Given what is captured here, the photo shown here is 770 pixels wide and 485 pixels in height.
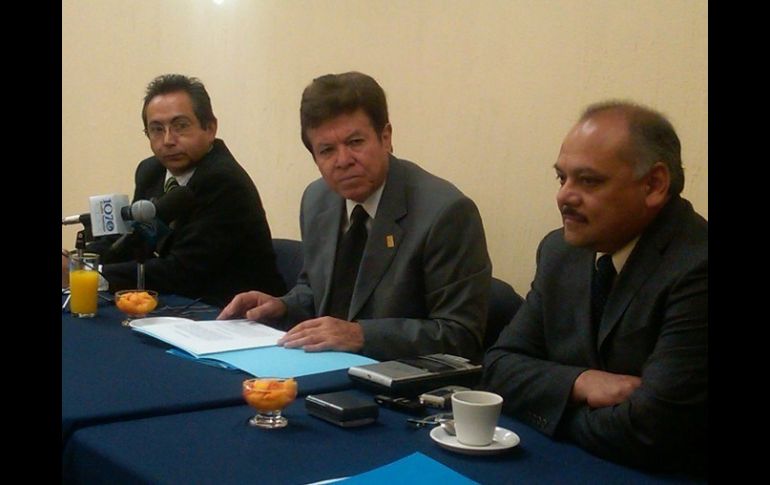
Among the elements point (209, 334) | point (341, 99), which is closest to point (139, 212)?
point (209, 334)

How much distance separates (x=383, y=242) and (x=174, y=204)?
86 cm

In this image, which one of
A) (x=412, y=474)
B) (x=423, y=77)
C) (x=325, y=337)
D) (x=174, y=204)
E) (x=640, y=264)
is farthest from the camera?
(x=423, y=77)

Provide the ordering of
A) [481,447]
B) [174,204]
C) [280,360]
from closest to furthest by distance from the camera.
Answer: [481,447]
[280,360]
[174,204]

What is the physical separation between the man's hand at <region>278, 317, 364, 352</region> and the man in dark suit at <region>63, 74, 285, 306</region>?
0.85 m

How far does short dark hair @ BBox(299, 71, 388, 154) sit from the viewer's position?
7.11 feet

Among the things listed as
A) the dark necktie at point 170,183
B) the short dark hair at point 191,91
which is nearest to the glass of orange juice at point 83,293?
the dark necktie at point 170,183

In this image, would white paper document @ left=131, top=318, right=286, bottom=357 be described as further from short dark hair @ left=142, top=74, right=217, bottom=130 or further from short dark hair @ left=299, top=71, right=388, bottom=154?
short dark hair @ left=142, top=74, right=217, bottom=130

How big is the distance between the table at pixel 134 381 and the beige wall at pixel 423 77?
723 mm

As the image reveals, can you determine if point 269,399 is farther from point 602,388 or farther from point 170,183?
point 170,183

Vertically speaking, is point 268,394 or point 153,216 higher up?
point 153,216

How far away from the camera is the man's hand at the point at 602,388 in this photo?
Result: 1.31 meters

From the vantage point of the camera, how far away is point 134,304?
7.22 feet
